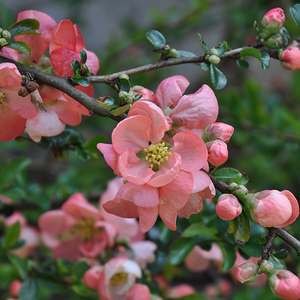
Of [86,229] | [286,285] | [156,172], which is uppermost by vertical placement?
[156,172]

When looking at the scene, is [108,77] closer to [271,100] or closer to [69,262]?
[69,262]

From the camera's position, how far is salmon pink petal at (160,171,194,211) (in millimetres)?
496

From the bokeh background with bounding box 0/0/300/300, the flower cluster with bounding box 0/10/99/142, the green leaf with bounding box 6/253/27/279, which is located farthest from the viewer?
the bokeh background with bounding box 0/0/300/300

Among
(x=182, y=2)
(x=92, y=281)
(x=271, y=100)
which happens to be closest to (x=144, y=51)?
(x=182, y=2)

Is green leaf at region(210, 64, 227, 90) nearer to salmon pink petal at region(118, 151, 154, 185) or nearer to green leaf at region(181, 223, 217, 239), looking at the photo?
salmon pink petal at region(118, 151, 154, 185)

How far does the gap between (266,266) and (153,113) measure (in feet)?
0.86

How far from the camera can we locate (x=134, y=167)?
0.57 metres

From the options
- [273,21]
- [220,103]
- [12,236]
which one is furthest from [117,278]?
[220,103]

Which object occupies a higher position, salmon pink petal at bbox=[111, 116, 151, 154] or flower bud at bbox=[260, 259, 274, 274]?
salmon pink petal at bbox=[111, 116, 151, 154]

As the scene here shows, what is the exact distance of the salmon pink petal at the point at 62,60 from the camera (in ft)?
1.97

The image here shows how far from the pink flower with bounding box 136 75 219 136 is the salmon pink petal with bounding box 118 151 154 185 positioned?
0.08 metres

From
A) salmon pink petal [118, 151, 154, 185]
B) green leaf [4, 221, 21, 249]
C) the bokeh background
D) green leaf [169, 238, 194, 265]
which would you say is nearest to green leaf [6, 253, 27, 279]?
green leaf [4, 221, 21, 249]

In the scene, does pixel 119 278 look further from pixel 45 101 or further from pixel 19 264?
pixel 45 101

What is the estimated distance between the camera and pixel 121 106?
22.1 inches
